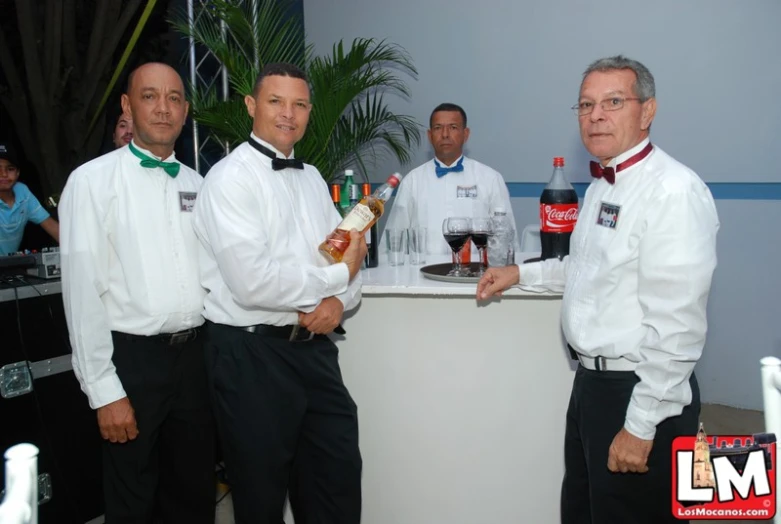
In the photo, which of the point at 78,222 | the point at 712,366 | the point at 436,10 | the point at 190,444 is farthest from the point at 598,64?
the point at 436,10

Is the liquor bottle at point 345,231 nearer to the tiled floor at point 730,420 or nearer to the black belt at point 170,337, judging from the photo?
the black belt at point 170,337

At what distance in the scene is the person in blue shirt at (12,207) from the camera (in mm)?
3768

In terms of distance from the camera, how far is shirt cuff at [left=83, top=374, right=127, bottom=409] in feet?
5.98

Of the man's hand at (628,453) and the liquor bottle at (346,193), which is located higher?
the liquor bottle at (346,193)

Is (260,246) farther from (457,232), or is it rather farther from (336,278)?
(457,232)

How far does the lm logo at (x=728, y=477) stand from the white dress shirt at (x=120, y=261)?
1.47 meters

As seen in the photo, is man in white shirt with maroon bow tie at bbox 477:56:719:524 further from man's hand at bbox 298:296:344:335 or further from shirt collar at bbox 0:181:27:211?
shirt collar at bbox 0:181:27:211

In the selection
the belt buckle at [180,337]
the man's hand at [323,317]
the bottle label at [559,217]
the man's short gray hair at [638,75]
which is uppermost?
the man's short gray hair at [638,75]

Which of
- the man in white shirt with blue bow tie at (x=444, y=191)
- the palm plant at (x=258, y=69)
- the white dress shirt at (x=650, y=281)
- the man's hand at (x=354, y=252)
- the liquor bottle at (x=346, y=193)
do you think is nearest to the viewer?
the white dress shirt at (x=650, y=281)

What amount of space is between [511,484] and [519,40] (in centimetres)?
346

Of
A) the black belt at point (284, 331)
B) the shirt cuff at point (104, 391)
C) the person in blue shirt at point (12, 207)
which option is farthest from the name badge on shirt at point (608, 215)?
the person in blue shirt at point (12, 207)

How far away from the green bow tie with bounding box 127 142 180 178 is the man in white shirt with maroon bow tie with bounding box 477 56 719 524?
1.31 metres

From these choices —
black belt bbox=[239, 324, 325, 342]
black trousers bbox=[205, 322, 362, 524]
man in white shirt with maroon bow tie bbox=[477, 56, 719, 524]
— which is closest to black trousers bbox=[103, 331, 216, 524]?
black trousers bbox=[205, 322, 362, 524]

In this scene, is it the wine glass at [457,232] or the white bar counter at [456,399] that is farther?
the wine glass at [457,232]
